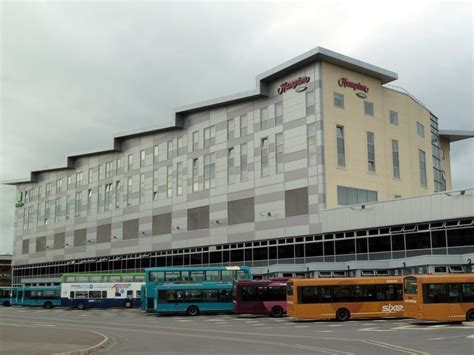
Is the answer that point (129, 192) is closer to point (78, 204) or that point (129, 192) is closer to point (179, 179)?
point (179, 179)

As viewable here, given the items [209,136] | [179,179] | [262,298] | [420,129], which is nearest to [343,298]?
[262,298]

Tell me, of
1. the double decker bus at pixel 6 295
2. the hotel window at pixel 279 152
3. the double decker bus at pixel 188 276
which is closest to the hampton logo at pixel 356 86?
the hotel window at pixel 279 152

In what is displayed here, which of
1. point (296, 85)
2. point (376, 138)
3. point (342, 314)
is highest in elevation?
point (296, 85)

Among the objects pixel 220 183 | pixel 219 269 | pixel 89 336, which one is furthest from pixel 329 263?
pixel 89 336

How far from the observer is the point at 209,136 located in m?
68.1

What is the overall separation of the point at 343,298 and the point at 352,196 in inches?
792

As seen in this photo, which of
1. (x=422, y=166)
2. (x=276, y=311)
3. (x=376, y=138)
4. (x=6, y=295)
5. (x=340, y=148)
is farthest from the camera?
(x=6, y=295)

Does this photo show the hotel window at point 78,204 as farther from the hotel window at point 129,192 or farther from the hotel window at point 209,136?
the hotel window at point 209,136

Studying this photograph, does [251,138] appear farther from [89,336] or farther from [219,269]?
[89,336]

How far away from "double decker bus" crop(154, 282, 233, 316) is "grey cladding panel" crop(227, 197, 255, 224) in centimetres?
1447

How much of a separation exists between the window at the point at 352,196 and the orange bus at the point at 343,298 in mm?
18168

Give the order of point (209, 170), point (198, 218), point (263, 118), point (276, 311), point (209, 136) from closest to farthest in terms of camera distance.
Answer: point (276, 311) < point (263, 118) < point (209, 170) < point (198, 218) < point (209, 136)

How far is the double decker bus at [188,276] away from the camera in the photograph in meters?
48.3

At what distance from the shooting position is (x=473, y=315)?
3316 cm
